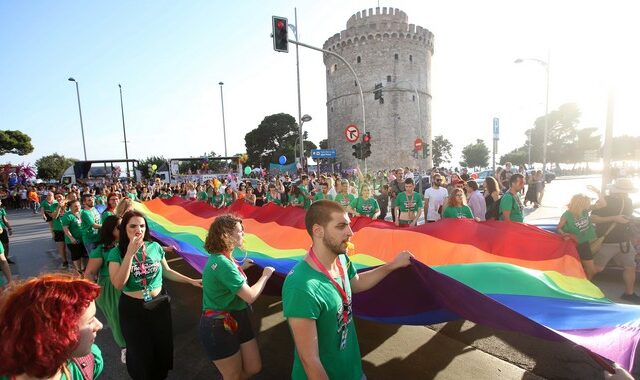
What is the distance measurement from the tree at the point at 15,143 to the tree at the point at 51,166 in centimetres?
1457

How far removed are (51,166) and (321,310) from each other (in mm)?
85236

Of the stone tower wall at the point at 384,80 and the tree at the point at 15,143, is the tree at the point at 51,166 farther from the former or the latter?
the stone tower wall at the point at 384,80

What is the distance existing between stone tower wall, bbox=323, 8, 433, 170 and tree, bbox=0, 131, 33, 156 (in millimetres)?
45156

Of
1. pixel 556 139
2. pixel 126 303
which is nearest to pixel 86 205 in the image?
pixel 126 303

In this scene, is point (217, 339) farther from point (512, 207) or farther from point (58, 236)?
point (58, 236)

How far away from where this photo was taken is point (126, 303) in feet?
10.2

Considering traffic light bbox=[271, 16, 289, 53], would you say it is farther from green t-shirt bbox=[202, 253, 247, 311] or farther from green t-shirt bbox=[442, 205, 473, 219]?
green t-shirt bbox=[202, 253, 247, 311]

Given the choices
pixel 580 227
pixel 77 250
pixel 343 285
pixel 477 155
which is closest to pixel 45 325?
pixel 343 285

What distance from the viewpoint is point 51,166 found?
6819 cm

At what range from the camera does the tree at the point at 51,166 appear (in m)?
67.2

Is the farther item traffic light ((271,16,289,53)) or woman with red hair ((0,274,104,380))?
traffic light ((271,16,289,53))

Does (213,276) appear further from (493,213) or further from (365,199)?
(493,213)

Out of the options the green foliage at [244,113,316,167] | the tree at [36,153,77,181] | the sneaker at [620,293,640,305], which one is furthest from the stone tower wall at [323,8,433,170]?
the tree at [36,153,77,181]

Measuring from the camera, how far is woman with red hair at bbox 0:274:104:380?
4.00 ft
